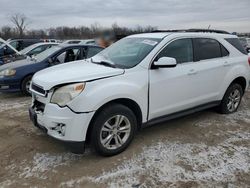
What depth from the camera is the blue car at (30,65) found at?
22.3ft

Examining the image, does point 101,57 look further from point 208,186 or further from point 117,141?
point 208,186

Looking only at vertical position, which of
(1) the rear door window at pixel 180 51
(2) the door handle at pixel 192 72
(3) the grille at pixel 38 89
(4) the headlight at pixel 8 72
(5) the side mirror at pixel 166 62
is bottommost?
(4) the headlight at pixel 8 72

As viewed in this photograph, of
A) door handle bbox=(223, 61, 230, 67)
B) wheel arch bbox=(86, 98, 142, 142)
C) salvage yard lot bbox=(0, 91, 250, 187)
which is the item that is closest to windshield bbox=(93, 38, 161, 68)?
wheel arch bbox=(86, 98, 142, 142)

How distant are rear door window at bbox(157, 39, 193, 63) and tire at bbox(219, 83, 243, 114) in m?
1.35

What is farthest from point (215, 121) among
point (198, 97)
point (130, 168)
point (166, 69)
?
point (130, 168)

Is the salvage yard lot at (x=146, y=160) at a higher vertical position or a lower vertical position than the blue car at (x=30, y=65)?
lower

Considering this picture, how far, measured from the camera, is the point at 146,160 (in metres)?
3.61

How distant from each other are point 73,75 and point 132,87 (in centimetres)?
82

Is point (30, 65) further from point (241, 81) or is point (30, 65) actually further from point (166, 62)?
point (241, 81)

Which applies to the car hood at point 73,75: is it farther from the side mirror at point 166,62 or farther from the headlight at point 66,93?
the side mirror at point 166,62

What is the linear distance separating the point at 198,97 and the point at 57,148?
2.53 meters

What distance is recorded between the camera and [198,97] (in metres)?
4.64

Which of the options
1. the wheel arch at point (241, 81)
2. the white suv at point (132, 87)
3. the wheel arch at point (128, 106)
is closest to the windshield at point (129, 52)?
the white suv at point (132, 87)

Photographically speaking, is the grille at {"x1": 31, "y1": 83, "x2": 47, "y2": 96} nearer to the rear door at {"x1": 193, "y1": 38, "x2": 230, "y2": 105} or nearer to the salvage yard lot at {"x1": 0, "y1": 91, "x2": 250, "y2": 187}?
the salvage yard lot at {"x1": 0, "y1": 91, "x2": 250, "y2": 187}
